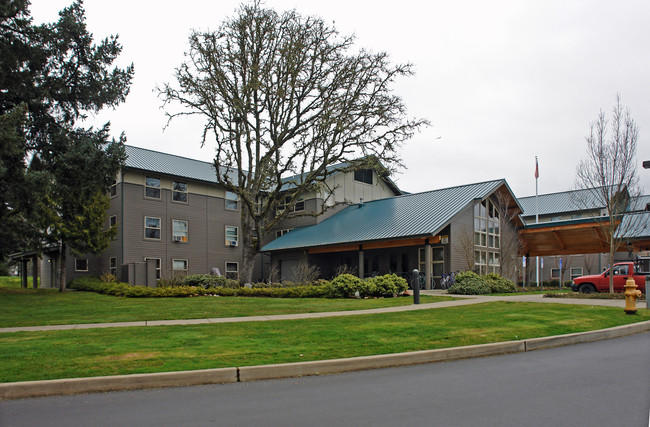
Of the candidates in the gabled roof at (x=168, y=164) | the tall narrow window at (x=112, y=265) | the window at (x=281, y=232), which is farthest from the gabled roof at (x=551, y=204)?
the tall narrow window at (x=112, y=265)

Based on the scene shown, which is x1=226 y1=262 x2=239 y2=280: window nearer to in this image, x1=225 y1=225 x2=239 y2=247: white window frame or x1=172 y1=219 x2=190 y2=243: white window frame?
x1=225 y1=225 x2=239 y2=247: white window frame

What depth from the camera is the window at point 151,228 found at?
108 ft

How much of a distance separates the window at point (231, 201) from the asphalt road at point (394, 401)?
3073 cm

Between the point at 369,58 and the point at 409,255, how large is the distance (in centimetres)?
1185

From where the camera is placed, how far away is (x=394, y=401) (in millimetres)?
6289

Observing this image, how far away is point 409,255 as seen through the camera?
3184 centimetres

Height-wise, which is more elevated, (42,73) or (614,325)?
(42,73)

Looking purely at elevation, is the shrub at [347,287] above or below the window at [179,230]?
below

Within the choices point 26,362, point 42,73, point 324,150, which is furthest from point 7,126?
point 324,150

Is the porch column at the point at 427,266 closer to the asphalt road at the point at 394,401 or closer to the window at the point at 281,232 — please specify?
the window at the point at 281,232

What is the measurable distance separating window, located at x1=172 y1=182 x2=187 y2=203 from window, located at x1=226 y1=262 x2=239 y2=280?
5.79 m

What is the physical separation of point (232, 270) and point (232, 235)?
2528 millimetres

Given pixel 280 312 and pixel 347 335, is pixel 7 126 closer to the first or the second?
pixel 280 312

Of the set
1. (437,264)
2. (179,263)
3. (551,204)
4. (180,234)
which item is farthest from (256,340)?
(551,204)
